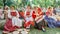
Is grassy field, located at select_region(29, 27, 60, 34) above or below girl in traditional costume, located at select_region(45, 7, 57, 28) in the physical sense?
below

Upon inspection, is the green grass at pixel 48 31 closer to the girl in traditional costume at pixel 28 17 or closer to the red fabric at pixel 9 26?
the girl in traditional costume at pixel 28 17

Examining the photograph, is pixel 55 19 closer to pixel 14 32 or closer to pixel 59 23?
pixel 59 23

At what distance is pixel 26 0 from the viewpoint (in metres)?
1.69

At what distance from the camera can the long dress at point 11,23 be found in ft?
5.46

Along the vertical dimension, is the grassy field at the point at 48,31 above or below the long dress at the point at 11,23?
below

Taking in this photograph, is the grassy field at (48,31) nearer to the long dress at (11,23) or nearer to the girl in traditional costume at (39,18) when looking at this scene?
the girl in traditional costume at (39,18)

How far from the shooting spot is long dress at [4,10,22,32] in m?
1.67

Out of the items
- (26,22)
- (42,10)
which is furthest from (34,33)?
(42,10)

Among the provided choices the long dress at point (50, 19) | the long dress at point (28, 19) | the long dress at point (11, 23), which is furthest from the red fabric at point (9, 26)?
the long dress at point (50, 19)

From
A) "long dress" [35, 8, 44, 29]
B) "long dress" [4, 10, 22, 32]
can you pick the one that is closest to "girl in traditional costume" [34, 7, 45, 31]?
"long dress" [35, 8, 44, 29]

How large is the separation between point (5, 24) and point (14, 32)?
0.39ft

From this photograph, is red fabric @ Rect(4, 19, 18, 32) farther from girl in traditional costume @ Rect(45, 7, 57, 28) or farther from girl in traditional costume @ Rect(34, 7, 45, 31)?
girl in traditional costume @ Rect(45, 7, 57, 28)

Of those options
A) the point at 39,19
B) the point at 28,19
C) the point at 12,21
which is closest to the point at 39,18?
the point at 39,19

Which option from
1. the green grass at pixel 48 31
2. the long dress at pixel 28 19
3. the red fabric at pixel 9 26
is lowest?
the green grass at pixel 48 31
